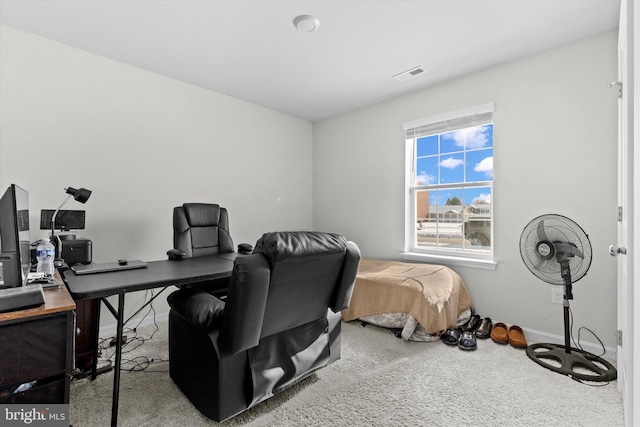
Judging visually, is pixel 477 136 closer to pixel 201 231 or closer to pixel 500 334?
pixel 500 334

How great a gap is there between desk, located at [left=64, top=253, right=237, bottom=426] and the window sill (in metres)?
2.27

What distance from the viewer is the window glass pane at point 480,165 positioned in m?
3.16

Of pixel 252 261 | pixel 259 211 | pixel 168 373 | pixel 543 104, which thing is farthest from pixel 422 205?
pixel 168 373

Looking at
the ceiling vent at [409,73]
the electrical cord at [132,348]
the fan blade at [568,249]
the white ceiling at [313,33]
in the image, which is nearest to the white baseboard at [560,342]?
the fan blade at [568,249]

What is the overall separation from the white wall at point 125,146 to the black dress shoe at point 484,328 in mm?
2701

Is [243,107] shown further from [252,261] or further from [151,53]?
[252,261]

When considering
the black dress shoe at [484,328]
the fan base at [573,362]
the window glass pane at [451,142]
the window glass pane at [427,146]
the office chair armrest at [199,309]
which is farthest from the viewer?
the window glass pane at [427,146]

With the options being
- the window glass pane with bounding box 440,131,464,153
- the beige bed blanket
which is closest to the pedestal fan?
the beige bed blanket

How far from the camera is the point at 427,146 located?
368 cm

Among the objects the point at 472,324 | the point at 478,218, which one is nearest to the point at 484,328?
the point at 472,324

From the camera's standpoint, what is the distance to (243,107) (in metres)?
3.94

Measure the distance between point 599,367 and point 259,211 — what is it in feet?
11.7

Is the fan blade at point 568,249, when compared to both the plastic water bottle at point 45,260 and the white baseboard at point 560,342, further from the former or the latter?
the plastic water bottle at point 45,260

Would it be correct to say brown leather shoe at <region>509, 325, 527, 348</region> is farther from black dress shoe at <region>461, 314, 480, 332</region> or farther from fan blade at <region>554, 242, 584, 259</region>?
fan blade at <region>554, 242, 584, 259</region>
